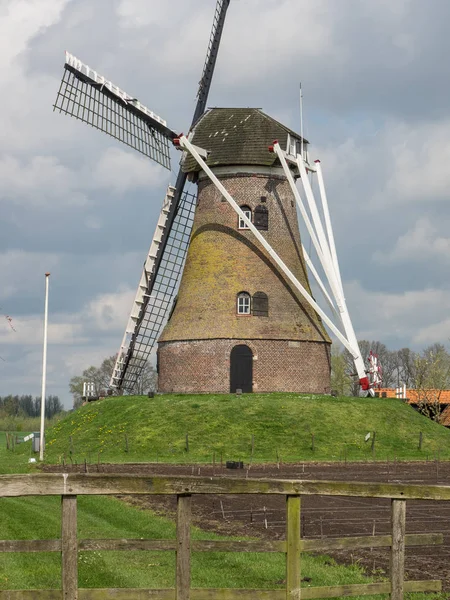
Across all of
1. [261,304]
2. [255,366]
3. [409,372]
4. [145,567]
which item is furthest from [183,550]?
[409,372]

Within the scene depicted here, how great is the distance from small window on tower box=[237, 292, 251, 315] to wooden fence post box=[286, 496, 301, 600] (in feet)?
139

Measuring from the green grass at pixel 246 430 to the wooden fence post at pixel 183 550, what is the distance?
32.0m

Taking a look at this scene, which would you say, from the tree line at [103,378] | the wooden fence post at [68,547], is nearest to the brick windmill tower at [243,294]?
the wooden fence post at [68,547]

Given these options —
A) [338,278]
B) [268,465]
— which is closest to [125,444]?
[268,465]

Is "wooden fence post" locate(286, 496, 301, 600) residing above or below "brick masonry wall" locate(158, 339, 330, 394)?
below

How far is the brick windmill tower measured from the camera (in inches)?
2013

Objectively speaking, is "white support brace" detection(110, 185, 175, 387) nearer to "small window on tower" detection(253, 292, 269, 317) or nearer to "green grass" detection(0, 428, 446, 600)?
"small window on tower" detection(253, 292, 269, 317)

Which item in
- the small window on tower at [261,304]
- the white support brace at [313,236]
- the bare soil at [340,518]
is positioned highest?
the white support brace at [313,236]

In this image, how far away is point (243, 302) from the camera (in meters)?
51.8

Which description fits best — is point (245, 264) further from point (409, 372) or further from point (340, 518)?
point (409, 372)

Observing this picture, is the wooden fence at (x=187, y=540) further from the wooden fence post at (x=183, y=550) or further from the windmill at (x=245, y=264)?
the windmill at (x=245, y=264)

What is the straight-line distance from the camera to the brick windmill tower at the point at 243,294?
5112 cm

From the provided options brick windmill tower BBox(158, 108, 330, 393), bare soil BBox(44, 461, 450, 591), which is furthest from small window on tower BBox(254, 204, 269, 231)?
bare soil BBox(44, 461, 450, 591)

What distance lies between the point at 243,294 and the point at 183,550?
4278cm
